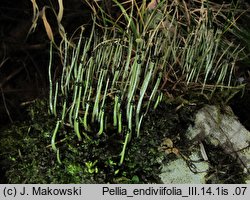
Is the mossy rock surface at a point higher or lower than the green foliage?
lower

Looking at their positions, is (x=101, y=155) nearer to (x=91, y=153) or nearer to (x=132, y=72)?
(x=91, y=153)

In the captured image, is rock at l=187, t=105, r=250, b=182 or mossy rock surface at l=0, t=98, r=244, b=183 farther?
rock at l=187, t=105, r=250, b=182

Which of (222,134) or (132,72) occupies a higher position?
(132,72)

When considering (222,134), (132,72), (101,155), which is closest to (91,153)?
(101,155)

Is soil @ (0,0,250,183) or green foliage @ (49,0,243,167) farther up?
green foliage @ (49,0,243,167)

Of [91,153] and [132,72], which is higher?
[132,72]

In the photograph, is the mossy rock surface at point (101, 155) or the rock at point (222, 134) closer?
the mossy rock surface at point (101, 155)

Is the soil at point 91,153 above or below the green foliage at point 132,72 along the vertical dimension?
below

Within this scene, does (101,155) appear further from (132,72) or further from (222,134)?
(222,134)

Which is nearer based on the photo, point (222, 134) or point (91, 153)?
point (91, 153)

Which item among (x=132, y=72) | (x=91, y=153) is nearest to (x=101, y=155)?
(x=91, y=153)

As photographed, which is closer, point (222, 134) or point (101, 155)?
point (101, 155)

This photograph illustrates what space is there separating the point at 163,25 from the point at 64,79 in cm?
49

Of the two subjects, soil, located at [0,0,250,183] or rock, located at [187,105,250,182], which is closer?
soil, located at [0,0,250,183]
